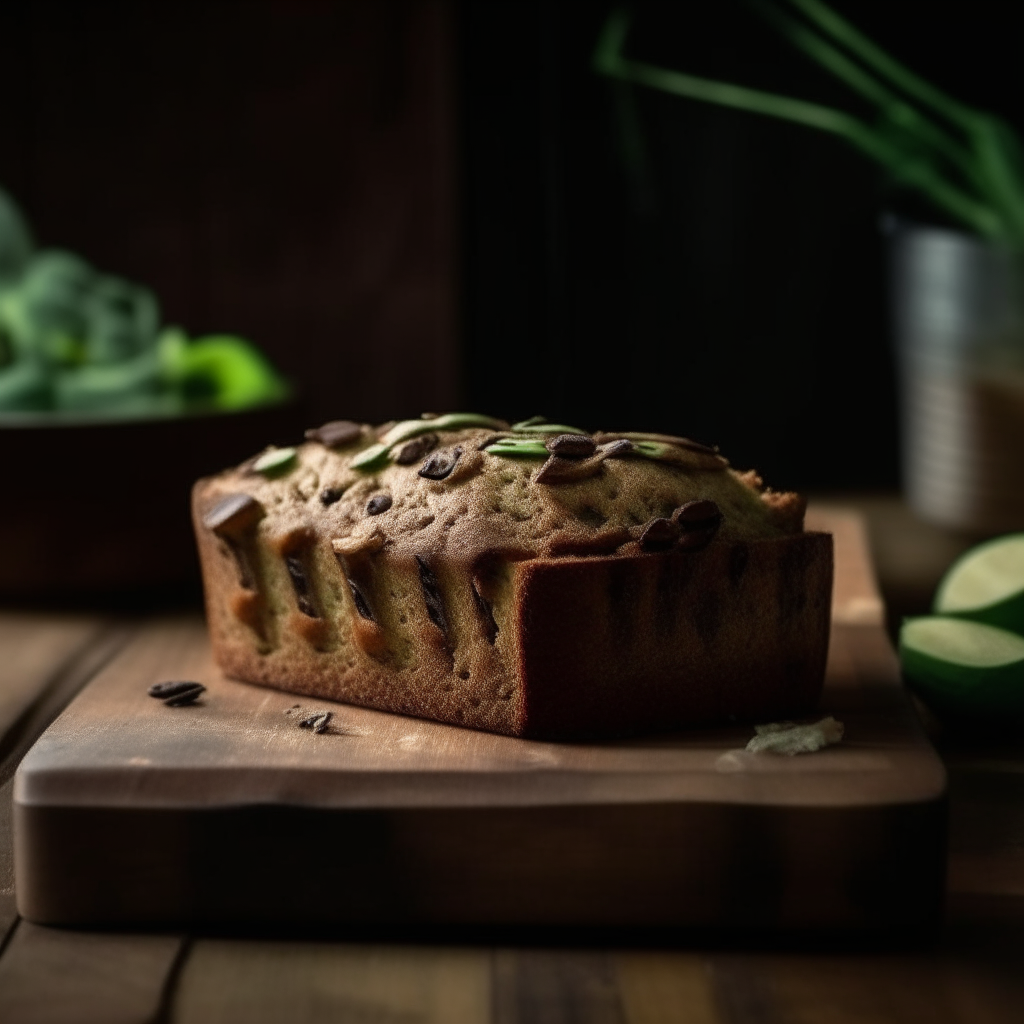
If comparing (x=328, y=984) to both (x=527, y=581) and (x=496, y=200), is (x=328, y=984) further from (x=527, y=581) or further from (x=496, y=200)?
(x=496, y=200)

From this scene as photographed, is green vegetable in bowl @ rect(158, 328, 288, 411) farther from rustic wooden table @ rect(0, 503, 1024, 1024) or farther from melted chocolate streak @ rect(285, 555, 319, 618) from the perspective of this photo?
rustic wooden table @ rect(0, 503, 1024, 1024)

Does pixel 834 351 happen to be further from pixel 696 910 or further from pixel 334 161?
pixel 696 910

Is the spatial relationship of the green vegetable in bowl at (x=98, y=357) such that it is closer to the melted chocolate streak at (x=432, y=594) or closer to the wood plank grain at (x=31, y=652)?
the wood plank grain at (x=31, y=652)

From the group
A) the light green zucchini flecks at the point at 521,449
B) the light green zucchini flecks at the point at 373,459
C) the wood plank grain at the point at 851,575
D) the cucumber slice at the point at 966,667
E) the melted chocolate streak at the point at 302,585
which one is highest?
the light green zucchini flecks at the point at 521,449

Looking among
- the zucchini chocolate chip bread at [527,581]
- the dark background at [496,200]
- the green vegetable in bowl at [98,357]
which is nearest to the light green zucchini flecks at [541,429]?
the zucchini chocolate chip bread at [527,581]

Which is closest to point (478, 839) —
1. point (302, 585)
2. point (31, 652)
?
point (302, 585)

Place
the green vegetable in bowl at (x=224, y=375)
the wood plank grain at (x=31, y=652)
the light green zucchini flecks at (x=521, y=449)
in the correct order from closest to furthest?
the light green zucchini flecks at (x=521, y=449) < the wood plank grain at (x=31, y=652) < the green vegetable in bowl at (x=224, y=375)

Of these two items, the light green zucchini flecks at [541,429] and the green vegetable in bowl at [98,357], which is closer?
the light green zucchini flecks at [541,429]
